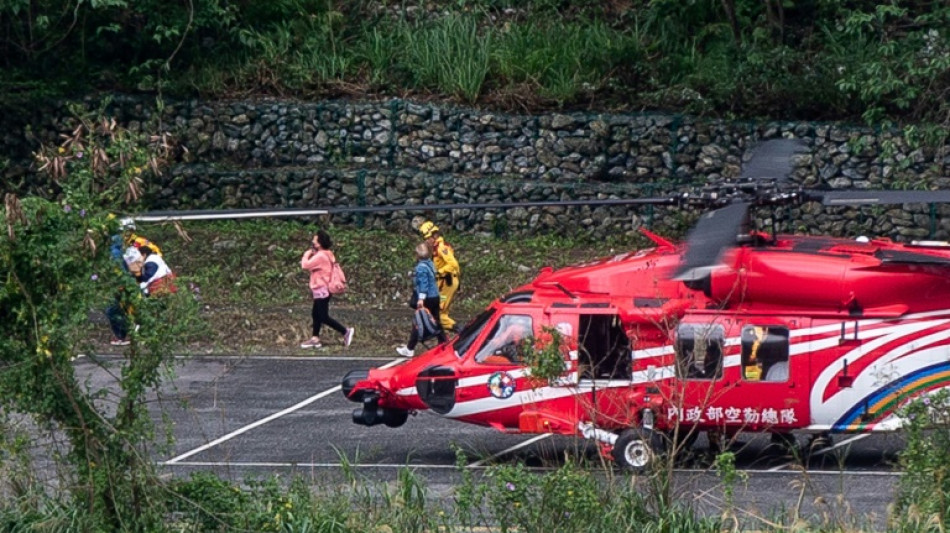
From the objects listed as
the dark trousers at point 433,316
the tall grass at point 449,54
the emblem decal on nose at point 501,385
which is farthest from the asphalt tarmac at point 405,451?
the tall grass at point 449,54

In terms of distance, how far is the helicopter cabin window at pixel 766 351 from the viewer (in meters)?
13.2

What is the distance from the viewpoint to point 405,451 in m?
14.5

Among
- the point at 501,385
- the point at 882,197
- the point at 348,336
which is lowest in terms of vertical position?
the point at 348,336

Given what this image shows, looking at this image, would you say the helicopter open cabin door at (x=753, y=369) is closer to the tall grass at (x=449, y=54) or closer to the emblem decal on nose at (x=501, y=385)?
the emblem decal on nose at (x=501, y=385)

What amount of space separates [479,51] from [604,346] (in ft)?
42.2

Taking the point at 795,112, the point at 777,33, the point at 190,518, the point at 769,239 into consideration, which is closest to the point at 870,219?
the point at 795,112

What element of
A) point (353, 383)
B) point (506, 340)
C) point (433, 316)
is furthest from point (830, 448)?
point (433, 316)

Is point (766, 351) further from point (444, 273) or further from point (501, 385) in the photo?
point (444, 273)

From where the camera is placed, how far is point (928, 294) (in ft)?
43.3

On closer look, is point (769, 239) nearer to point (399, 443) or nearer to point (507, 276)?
point (399, 443)

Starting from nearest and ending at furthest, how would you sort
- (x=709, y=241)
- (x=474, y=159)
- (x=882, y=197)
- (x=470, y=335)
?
1. (x=709, y=241)
2. (x=882, y=197)
3. (x=470, y=335)
4. (x=474, y=159)

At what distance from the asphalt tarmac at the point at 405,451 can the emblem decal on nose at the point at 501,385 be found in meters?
0.65

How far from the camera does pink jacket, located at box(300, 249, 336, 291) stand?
19609 mm

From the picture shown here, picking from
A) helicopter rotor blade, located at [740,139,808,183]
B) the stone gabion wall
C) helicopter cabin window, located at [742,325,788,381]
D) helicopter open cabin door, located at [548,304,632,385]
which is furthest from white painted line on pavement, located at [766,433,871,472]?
the stone gabion wall
